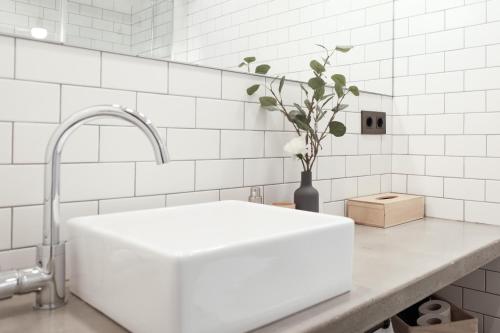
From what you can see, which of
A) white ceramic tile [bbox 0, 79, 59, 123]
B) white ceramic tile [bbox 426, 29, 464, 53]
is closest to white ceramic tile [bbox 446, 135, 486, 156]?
white ceramic tile [bbox 426, 29, 464, 53]

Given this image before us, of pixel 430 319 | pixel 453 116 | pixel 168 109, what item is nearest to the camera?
pixel 168 109

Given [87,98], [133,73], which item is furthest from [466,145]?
[87,98]

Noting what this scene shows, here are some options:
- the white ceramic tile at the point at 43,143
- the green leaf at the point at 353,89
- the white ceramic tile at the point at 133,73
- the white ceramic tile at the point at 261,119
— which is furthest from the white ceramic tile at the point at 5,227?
the green leaf at the point at 353,89

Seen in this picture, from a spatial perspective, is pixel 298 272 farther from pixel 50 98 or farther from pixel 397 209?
pixel 397 209

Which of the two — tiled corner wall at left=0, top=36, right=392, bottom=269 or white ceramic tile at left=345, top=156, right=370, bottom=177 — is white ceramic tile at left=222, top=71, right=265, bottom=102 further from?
white ceramic tile at left=345, top=156, right=370, bottom=177

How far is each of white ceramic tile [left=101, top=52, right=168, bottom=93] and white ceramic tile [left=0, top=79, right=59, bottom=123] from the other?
0.12 metres

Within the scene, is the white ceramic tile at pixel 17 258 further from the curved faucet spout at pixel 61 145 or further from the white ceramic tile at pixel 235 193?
the white ceramic tile at pixel 235 193

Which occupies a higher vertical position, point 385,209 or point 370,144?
point 370,144

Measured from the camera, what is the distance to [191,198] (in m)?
1.16

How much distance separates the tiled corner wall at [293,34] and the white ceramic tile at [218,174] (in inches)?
11.6

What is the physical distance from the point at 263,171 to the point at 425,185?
0.80m

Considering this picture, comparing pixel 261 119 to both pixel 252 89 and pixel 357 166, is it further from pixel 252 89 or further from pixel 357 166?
pixel 357 166

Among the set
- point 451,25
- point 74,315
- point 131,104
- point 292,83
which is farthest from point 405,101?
point 74,315

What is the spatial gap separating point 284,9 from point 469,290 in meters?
1.28
